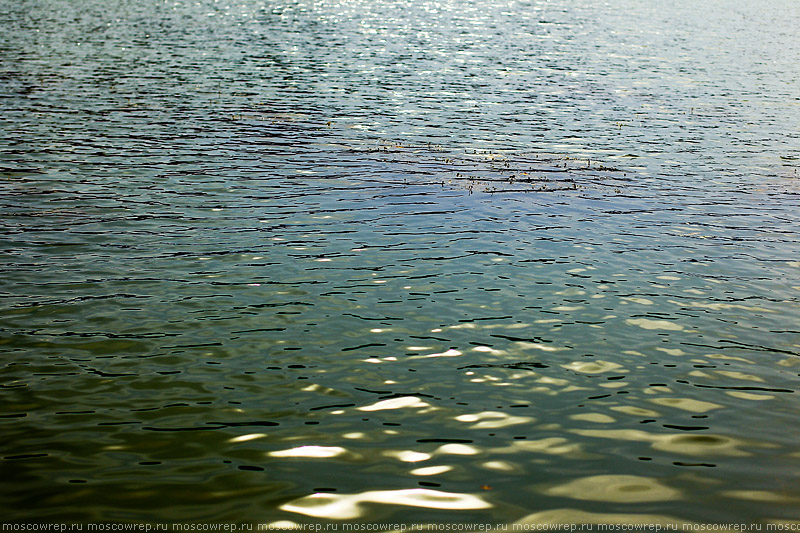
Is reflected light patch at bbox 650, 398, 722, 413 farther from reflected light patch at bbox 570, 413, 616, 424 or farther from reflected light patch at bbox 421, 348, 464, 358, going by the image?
reflected light patch at bbox 421, 348, 464, 358

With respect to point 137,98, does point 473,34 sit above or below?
above

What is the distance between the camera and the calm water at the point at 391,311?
37.8 ft

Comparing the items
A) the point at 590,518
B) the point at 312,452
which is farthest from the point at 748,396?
the point at 312,452

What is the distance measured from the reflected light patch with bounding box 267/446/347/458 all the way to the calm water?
7 cm

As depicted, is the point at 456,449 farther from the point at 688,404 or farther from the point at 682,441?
the point at 688,404

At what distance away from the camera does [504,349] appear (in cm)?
1627

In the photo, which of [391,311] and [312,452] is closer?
[312,452]

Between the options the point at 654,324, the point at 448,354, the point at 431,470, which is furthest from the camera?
the point at 654,324

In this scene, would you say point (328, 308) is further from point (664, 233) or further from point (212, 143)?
point (212, 143)

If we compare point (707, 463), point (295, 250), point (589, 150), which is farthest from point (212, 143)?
point (707, 463)

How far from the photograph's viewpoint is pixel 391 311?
1812 cm

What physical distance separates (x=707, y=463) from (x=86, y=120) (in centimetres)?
3479

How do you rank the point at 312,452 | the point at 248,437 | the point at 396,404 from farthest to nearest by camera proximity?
the point at 396,404 → the point at 248,437 → the point at 312,452

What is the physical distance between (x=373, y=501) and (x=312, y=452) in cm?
167
